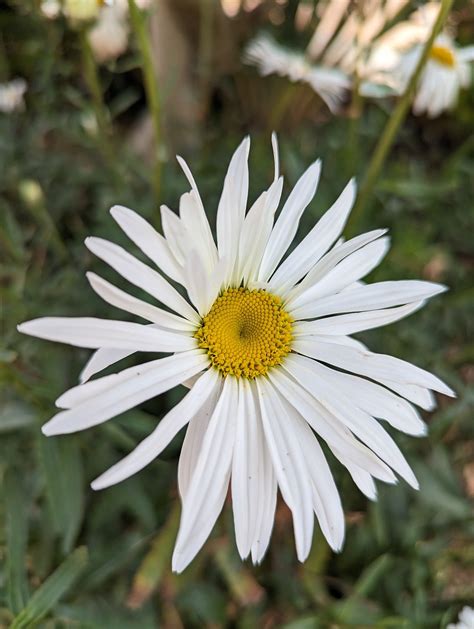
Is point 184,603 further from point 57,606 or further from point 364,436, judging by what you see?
point 364,436

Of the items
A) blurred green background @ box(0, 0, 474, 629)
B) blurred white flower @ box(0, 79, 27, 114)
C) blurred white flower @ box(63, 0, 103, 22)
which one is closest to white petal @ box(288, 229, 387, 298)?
blurred green background @ box(0, 0, 474, 629)

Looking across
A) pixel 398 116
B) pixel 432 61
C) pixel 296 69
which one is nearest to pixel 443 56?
pixel 432 61

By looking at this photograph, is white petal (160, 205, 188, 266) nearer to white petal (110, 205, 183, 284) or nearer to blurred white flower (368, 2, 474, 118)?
white petal (110, 205, 183, 284)

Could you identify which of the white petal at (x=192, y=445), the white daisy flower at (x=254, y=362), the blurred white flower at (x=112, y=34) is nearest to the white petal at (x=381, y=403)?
the white daisy flower at (x=254, y=362)

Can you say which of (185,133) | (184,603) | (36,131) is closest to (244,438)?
(184,603)

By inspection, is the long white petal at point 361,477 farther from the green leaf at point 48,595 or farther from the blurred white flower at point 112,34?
the blurred white flower at point 112,34

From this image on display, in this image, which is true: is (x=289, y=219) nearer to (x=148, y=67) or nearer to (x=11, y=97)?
(x=148, y=67)
